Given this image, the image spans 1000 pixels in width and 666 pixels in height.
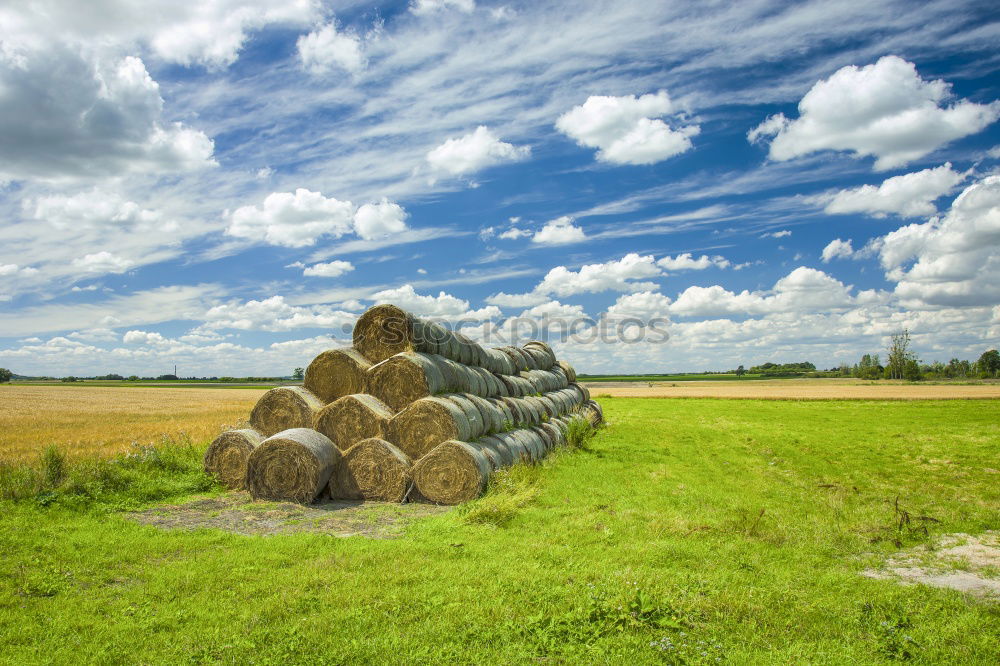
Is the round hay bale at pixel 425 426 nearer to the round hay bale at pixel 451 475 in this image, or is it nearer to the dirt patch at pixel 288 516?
the round hay bale at pixel 451 475

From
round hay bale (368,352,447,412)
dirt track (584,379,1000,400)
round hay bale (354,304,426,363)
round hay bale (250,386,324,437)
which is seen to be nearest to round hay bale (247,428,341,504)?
round hay bale (250,386,324,437)

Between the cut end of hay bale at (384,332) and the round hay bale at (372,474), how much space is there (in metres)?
2.44

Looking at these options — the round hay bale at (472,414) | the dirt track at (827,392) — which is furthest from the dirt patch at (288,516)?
the dirt track at (827,392)

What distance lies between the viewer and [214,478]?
34.2ft

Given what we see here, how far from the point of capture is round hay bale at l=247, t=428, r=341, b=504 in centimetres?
916

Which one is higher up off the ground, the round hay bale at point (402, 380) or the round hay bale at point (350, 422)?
the round hay bale at point (402, 380)

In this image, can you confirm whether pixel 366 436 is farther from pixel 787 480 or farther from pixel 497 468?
pixel 787 480

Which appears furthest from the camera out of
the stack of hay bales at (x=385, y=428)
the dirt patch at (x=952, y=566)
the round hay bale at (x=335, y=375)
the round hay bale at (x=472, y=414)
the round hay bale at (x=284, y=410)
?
the round hay bale at (x=335, y=375)

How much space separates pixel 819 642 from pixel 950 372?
121 meters

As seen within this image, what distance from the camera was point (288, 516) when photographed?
8.29 metres

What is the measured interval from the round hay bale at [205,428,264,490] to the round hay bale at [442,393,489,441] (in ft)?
11.7

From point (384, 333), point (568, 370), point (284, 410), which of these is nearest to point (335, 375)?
point (284, 410)

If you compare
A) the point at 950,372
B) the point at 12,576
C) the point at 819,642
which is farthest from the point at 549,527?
the point at 950,372

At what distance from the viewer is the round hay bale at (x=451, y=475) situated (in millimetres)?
9195
